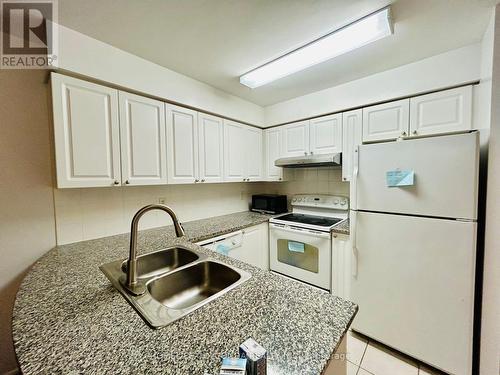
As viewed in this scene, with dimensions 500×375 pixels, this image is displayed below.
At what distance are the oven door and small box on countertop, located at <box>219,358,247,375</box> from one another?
170cm

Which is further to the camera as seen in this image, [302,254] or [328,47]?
[302,254]

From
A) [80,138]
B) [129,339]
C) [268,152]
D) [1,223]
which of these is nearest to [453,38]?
[268,152]

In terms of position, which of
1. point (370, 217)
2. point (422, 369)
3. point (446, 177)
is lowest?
point (422, 369)

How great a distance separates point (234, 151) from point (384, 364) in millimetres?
2315

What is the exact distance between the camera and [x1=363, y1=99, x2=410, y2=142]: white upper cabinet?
1.77m

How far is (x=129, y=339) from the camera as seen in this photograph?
0.61 metres

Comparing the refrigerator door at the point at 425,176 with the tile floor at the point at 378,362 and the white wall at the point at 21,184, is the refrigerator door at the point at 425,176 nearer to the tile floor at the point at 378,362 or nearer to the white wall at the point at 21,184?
the tile floor at the point at 378,362

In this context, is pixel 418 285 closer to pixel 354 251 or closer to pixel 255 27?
pixel 354 251

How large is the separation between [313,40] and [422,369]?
247 centimetres

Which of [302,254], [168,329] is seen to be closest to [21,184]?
[168,329]

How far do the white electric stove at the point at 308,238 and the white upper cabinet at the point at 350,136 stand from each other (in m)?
0.47

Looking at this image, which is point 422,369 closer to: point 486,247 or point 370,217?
point 486,247

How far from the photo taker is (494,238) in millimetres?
1102

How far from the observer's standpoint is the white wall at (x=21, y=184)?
134 centimetres
